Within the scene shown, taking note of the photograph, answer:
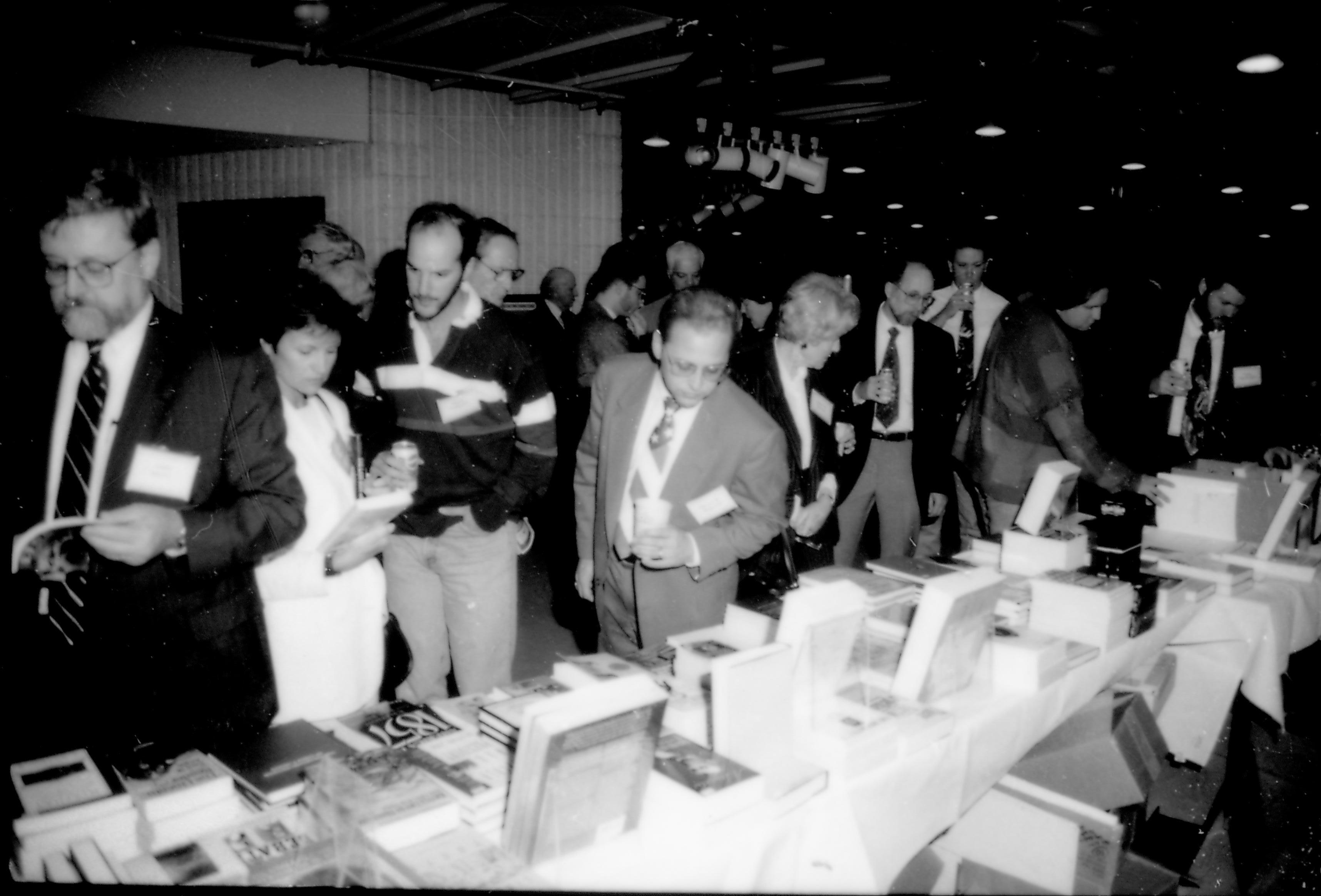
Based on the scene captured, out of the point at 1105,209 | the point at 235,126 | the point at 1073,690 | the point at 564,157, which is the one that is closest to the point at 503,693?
the point at 1073,690

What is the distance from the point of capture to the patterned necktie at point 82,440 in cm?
141

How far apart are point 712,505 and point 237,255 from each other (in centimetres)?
408

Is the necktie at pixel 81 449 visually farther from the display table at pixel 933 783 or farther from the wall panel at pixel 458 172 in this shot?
the wall panel at pixel 458 172

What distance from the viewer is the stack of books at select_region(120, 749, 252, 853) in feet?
3.54

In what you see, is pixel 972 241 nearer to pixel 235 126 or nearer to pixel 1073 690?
pixel 1073 690

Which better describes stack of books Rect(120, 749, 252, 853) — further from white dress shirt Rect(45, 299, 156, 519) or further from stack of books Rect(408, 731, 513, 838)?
white dress shirt Rect(45, 299, 156, 519)

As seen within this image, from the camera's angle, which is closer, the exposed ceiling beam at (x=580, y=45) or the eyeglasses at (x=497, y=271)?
the eyeglasses at (x=497, y=271)

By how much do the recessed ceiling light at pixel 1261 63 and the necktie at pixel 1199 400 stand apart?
1.54 meters

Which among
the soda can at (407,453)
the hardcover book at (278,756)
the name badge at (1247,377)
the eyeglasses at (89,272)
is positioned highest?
the eyeglasses at (89,272)

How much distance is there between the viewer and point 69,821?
1.02m

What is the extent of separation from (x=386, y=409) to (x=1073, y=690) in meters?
1.89

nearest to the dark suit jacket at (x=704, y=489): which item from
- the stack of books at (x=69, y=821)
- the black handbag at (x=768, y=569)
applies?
the black handbag at (x=768, y=569)

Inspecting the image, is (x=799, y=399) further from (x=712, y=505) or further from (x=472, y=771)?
(x=472, y=771)

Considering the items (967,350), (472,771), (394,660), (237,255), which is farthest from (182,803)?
(237,255)
